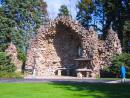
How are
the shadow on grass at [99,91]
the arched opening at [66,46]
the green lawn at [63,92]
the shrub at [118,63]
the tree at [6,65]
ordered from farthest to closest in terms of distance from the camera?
the arched opening at [66,46] → the tree at [6,65] → the shrub at [118,63] → the shadow on grass at [99,91] → the green lawn at [63,92]

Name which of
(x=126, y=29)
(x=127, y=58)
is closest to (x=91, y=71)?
(x=127, y=58)

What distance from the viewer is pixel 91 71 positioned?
3744 cm

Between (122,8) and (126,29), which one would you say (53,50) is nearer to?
(126,29)

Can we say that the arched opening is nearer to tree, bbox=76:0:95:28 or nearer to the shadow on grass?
tree, bbox=76:0:95:28

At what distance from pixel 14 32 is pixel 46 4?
13.8 meters

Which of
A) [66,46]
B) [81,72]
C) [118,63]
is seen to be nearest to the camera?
[118,63]

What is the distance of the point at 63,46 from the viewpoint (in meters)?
42.2

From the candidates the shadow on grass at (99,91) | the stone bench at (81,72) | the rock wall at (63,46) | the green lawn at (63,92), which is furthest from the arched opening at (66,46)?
the green lawn at (63,92)

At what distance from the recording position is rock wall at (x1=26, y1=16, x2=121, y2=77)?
38.6m

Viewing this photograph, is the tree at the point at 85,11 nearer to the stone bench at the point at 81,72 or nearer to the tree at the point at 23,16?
the tree at the point at 23,16

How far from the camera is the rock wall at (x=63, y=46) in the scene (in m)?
38.6

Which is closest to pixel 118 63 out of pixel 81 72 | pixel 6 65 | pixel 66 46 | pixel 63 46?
pixel 81 72

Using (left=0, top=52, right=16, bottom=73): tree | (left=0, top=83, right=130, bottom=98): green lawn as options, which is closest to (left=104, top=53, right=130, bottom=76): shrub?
(left=0, top=52, right=16, bottom=73): tree

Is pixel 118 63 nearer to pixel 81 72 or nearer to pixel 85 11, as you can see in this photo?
pixel 81 72
